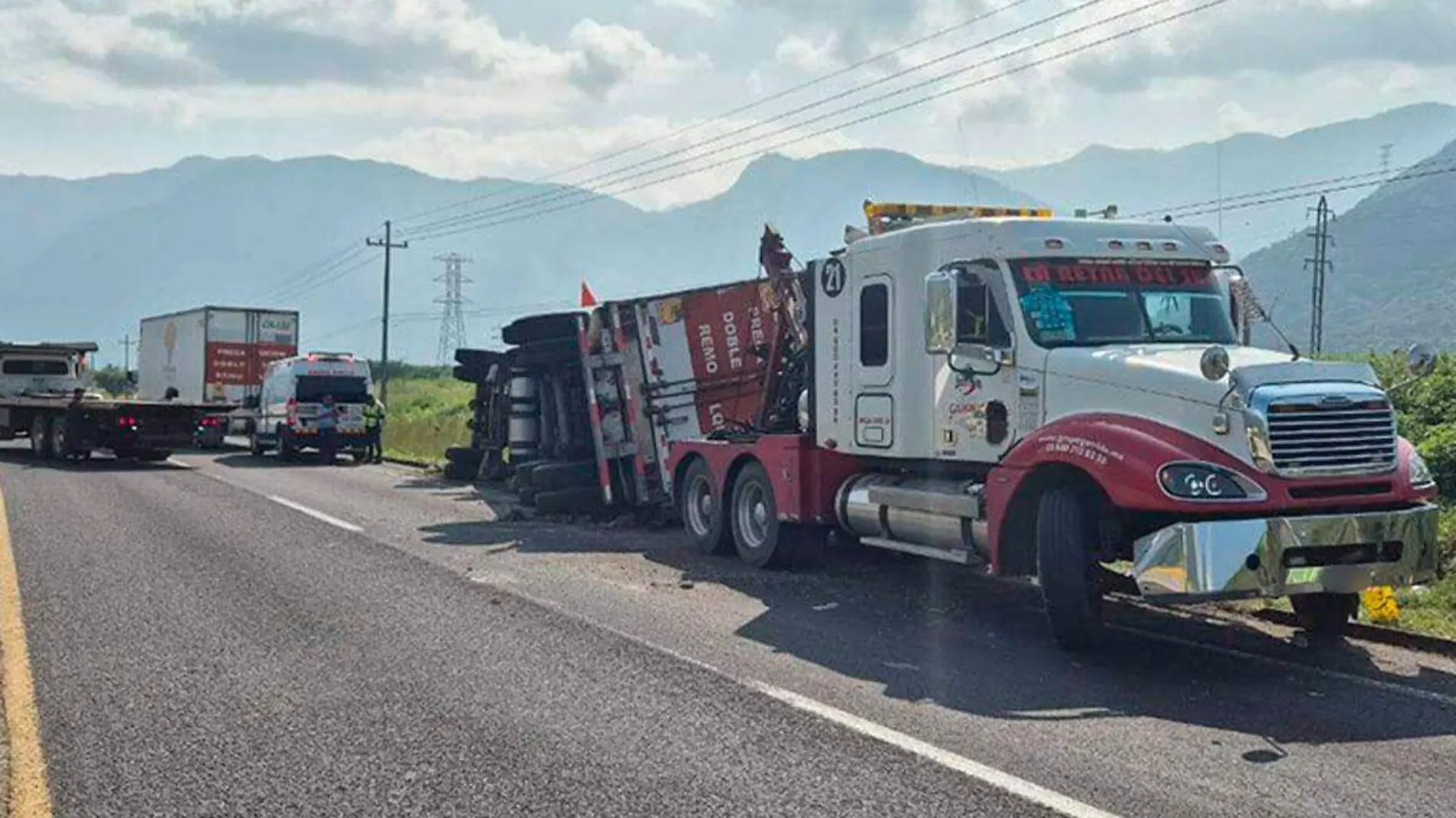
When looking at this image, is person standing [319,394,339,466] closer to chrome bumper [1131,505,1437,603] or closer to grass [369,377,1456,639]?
grass [369,377,1456,639]

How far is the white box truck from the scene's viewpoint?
3503cm

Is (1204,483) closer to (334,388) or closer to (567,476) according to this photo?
(567,476)

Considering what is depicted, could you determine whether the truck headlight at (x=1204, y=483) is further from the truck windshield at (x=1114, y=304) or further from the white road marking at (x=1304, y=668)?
the truck windshield at (x=1114, y=304)

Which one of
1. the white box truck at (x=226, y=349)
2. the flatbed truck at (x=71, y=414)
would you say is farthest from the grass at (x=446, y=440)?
the flatbed truck at (x=71, y=414)

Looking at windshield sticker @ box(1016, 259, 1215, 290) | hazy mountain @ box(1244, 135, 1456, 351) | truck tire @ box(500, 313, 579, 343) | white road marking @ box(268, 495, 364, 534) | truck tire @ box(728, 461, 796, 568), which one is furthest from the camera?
hazy mountain @ box(1244, 135, 1456, 351)

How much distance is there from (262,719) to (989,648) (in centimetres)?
425

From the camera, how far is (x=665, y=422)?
15656 mm

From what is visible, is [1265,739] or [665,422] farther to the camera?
[665,422]

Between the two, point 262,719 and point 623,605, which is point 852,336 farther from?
point 262,719

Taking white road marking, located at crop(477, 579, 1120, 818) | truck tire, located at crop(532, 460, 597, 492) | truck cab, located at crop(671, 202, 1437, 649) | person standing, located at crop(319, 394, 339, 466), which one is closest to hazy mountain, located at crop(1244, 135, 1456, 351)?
person standing, located at crop(319, 394, 339, 466)

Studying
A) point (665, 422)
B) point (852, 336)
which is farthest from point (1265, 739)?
point (665, 422)

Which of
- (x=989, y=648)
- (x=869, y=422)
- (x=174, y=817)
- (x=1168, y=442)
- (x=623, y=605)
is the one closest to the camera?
(x=174, y=817)

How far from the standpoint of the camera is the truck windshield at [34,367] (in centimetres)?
2956

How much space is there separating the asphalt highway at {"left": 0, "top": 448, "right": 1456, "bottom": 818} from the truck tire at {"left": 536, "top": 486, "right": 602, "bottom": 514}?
4.13m
